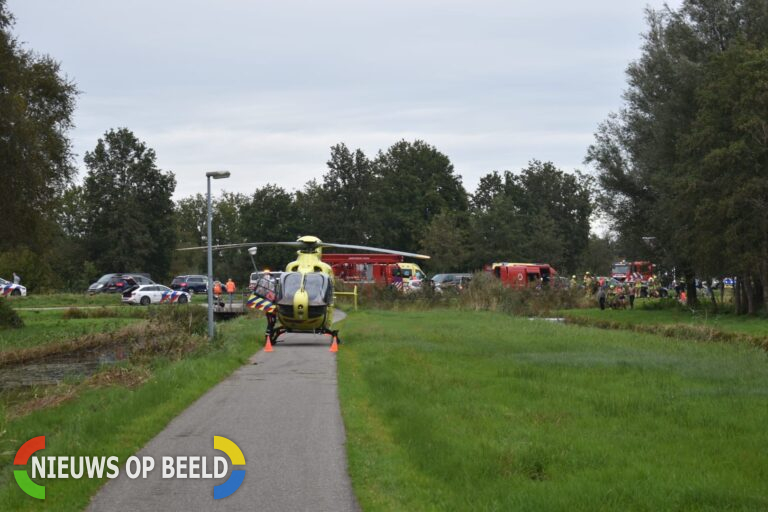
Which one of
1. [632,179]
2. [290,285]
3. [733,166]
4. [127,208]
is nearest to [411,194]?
[127,208]

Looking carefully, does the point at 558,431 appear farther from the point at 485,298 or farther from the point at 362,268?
the point at 362,268

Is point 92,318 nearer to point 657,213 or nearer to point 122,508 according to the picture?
point 657,213

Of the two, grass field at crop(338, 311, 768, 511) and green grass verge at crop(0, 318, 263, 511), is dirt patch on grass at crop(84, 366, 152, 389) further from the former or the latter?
grass field at crop(338, 311, 768, 511)

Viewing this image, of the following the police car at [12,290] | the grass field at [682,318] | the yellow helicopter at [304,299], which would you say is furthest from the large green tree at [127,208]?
the yellow helicopter at [304,299]

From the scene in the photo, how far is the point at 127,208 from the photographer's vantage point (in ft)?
293

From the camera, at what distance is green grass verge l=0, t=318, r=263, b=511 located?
9254mm

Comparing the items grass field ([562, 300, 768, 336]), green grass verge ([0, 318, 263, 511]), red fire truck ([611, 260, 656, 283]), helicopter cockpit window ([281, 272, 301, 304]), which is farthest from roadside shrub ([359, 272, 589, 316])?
green grass verge ([0, 318, 263, 511])

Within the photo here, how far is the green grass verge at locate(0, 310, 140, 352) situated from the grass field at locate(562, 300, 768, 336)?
23.4 m

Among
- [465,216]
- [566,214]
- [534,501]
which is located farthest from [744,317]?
[566,214]

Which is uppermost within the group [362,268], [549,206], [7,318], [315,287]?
[549,206]

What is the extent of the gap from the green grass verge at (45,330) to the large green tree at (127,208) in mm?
41350

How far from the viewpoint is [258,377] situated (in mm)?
19750

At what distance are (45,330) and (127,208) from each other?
→ 53.9 metres

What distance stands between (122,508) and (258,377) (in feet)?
36.4
